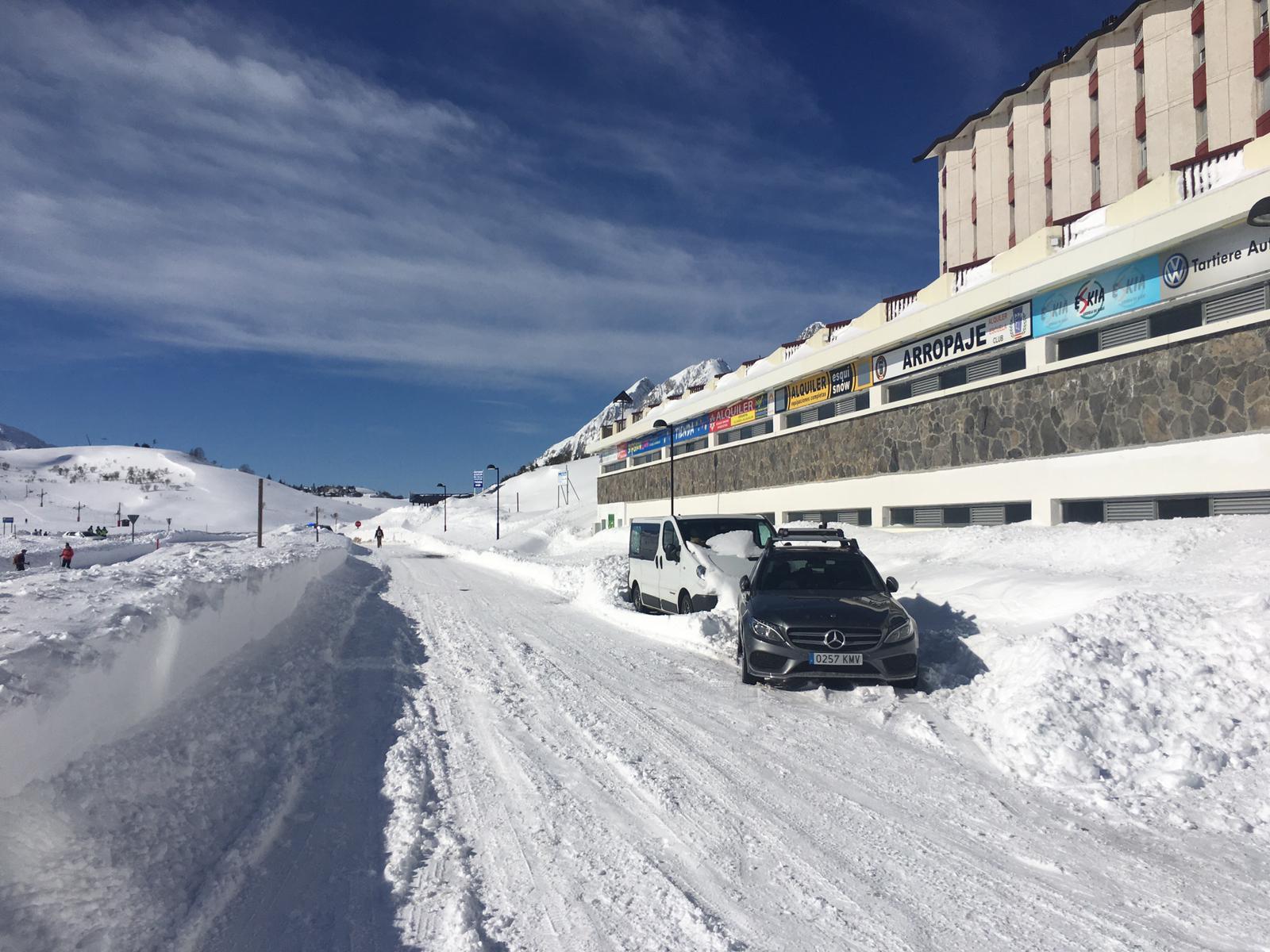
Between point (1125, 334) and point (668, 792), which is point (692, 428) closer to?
point (1125, 334)

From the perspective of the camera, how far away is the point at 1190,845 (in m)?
4.81

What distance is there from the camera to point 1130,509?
14742mm

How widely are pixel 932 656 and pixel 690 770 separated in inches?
191

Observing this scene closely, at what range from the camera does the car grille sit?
8414mm

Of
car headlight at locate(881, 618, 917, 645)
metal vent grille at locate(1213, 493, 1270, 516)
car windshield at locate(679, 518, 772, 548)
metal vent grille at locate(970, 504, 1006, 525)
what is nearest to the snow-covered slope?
car windshield at locate(679, 518, 772, 548)

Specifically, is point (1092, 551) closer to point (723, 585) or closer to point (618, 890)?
point (723, 585)

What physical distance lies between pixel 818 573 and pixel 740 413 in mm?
22291

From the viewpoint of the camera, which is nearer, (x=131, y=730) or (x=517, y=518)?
(x=131, y=730)

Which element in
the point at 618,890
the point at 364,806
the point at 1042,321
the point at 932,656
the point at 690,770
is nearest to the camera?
the point at 618,890

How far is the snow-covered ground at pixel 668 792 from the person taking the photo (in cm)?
384

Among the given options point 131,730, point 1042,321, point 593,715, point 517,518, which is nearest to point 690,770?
point 593,715

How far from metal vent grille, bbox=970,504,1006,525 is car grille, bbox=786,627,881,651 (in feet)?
35.9

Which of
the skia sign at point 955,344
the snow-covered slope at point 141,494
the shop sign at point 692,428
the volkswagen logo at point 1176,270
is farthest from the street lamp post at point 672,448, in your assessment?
the snow-covered slope at point 141,494

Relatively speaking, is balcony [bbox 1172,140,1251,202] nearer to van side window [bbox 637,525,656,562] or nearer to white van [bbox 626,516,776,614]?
white van [bbox 626,516,776,614]
